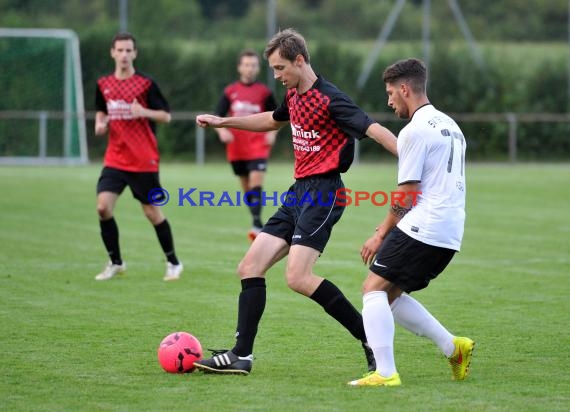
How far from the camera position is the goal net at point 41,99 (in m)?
28.9

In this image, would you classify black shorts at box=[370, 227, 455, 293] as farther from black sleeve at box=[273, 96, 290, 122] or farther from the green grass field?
black sleeve at box=[273, 96, 290, 122]

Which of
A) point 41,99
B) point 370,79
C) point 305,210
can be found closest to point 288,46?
point 305,210

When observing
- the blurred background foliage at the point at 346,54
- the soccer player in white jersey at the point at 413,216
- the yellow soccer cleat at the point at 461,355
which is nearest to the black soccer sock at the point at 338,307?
the soccer player in white jersey at the point at 413,216

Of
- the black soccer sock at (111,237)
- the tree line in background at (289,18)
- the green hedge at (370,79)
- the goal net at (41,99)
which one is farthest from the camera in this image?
the tree line in background at (289,18)

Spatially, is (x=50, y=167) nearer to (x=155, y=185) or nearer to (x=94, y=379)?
(x=155, y=185)

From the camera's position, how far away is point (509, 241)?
44.8 feet

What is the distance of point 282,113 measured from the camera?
22.8 ft

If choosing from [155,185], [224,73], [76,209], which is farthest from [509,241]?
[224,73]

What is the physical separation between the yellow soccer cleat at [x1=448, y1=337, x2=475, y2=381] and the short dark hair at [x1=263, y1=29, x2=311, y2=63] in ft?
6.40

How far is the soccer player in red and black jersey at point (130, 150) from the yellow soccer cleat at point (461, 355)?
4808 mm

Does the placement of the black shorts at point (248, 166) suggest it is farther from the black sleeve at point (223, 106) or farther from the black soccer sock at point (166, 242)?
the black soccer sock at point (166, 242)

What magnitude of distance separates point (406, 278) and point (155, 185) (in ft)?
16.8

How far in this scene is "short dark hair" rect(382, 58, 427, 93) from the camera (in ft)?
19.4

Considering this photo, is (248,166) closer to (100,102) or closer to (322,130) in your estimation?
(100,102)
